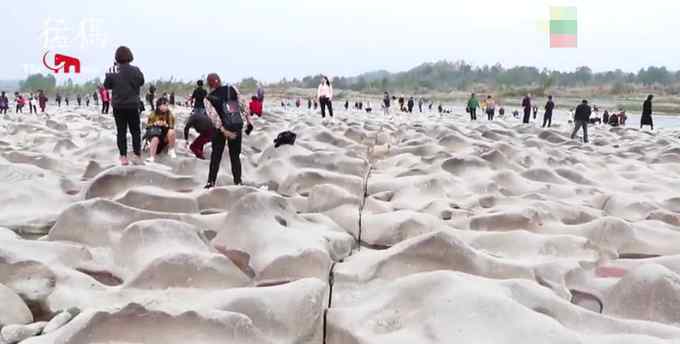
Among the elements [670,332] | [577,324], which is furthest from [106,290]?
[670,332]

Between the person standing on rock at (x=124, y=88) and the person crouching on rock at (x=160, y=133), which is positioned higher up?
the person standing on rock at (x=124, y=88)

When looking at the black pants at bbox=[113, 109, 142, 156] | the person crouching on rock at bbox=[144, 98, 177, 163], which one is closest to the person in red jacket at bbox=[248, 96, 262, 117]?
the person crouching on rock at bbox=[144, 98, 177, 163]

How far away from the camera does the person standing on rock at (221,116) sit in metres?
5.33

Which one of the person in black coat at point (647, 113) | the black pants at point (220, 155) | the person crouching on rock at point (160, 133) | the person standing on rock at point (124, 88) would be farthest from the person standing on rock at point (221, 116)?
the person in black coat at point (647, 113)

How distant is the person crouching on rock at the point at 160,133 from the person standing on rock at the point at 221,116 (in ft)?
4.99

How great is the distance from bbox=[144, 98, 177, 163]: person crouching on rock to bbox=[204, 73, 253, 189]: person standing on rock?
1.52 meters

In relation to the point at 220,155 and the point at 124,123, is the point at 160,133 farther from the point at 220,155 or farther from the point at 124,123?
the point at 220,155

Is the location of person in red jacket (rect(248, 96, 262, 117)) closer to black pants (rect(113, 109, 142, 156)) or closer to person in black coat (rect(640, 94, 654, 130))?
black pants (rect(113, 109, 142, 156))

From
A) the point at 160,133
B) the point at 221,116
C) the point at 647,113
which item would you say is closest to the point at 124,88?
the point at 160,133

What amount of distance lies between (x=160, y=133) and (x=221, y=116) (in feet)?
5.83

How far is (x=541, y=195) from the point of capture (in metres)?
5.14

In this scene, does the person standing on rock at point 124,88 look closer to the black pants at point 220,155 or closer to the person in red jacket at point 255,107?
the black pants at point 220,155

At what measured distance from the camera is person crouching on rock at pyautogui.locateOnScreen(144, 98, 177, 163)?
6776 mm

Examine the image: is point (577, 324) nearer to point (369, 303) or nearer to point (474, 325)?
point (474, 325)
